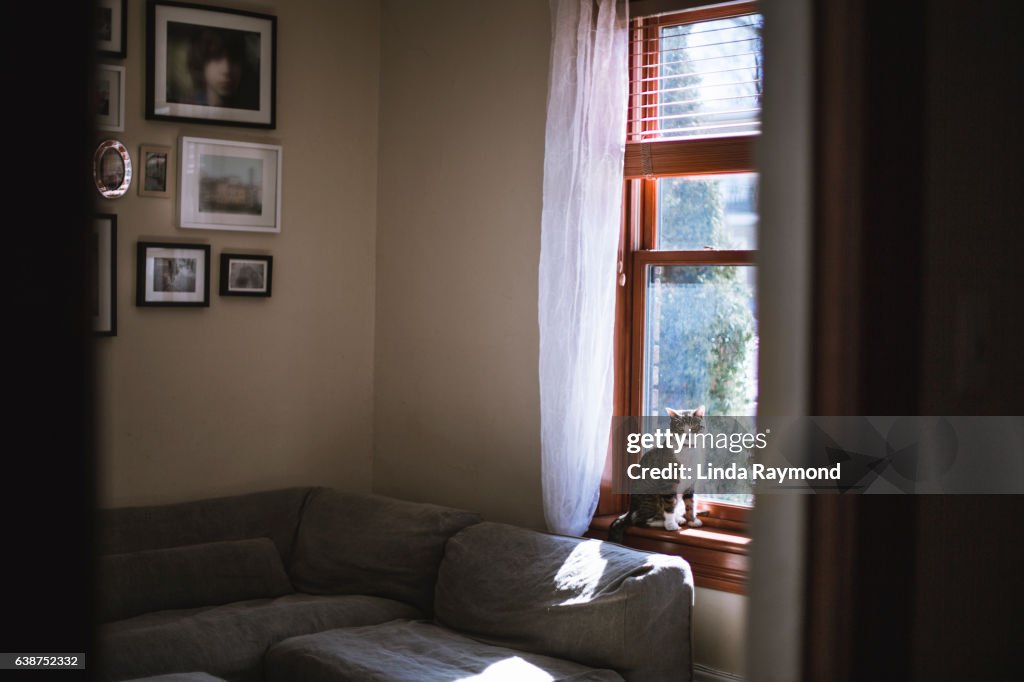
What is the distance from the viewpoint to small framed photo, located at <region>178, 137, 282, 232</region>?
392 centimetres

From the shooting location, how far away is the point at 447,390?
4113mm

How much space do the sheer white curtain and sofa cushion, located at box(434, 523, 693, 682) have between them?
0.29 meters

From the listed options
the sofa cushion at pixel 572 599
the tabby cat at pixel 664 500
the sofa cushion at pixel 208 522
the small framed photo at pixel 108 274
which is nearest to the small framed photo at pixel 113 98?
the small framed photo at pixel 108 274

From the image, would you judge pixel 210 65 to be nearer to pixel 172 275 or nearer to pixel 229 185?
pixel 229 185

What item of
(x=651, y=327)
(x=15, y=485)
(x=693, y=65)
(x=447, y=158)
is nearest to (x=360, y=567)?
(x=651, y=327)

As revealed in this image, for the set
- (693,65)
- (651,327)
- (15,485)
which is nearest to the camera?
(15,485)

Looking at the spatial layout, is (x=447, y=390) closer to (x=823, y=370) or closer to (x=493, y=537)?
(x=493, y=537)

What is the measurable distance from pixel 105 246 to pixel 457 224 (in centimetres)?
142

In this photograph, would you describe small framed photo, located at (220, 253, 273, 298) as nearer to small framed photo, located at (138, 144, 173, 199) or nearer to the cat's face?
small framed photo, located at (138, 144, 173, 199)

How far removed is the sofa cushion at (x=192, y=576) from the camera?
10.9ft

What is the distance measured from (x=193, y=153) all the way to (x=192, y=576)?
1.72m

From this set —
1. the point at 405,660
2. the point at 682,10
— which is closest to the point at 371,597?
the point at 405,660

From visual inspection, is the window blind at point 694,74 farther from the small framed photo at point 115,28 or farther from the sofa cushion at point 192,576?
the sofa cushion at point 192,576

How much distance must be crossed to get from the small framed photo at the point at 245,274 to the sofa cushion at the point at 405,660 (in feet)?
5.26
